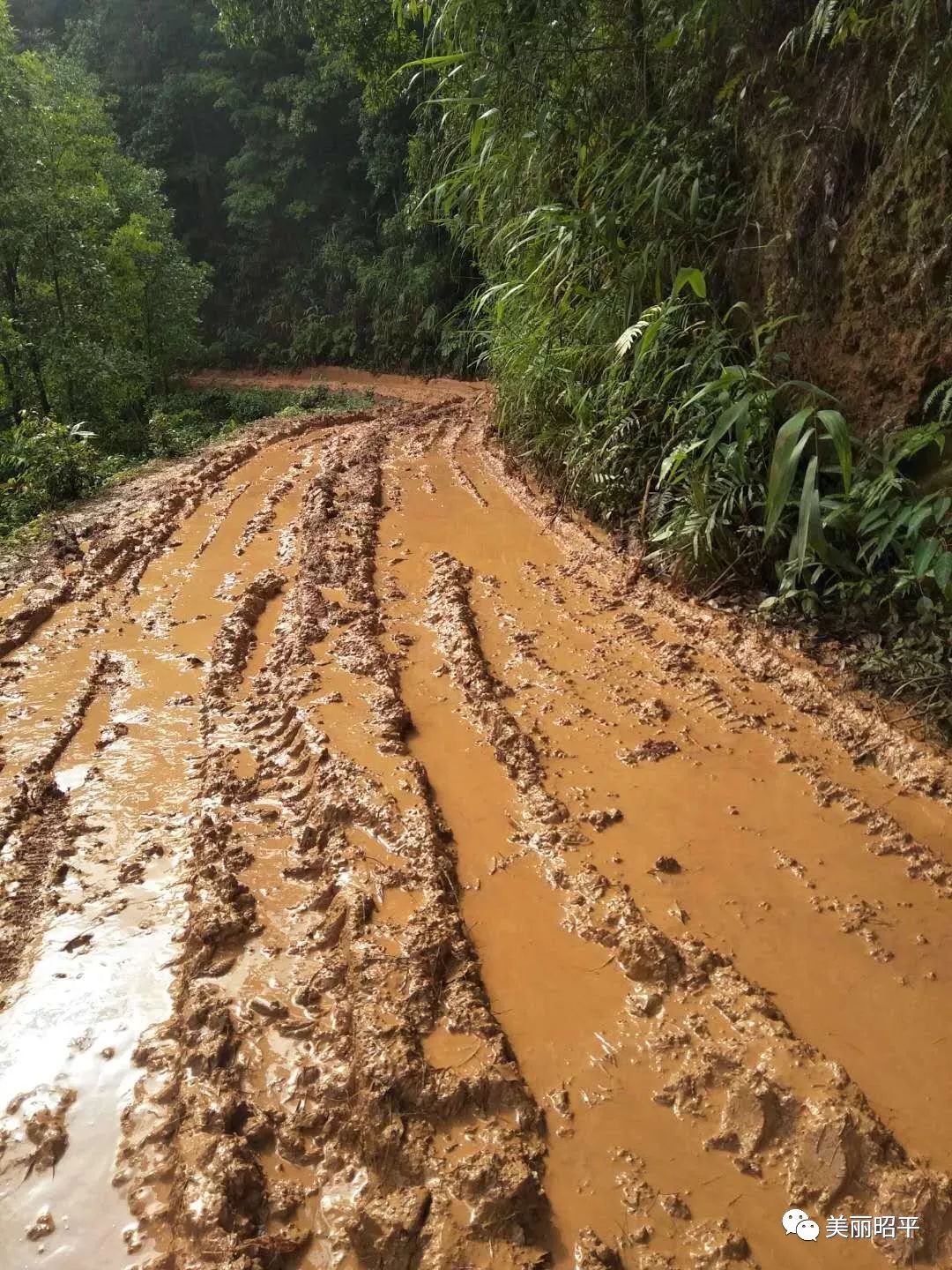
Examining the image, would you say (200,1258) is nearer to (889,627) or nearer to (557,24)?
(889,627)

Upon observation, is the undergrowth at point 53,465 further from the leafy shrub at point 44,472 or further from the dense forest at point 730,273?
the dense forest at point 730,273

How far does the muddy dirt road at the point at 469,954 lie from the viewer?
1476 mm

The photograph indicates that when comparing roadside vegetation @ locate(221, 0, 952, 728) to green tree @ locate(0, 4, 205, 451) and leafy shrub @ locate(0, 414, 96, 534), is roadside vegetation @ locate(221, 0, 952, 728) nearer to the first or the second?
leafy shrub @ locate(0, 414, 96, 534)

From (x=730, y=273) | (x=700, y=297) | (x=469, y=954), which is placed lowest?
(x=469, y=954)

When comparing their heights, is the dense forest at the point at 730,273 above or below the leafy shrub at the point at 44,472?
above

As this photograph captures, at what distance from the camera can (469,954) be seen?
201cm

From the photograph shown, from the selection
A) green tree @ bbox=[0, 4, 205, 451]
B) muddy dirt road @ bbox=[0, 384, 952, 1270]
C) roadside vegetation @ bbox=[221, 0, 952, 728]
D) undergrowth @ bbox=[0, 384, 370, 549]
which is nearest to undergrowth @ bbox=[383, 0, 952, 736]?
roadside vegetation @ bbox=[221, 0, 952, 728]

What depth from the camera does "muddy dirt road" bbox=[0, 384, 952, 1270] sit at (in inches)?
58.1

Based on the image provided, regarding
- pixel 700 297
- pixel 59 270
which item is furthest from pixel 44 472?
pixel 700 297

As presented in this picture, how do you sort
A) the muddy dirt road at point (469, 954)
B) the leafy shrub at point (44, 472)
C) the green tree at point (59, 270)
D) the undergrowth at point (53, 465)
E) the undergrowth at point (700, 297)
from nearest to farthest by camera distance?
the muddy dirt road at point (469, 954) → the undergrowth at point (700, 297) → the undergrowth at point (53, 465) → the leafy shrub at point (44, 472) → the green tree at point (59, 270)

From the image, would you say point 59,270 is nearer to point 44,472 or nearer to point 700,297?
→ point 44,472

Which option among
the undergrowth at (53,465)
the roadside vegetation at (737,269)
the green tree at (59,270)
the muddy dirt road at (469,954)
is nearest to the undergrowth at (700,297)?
the roadside vegetation at (737,269)

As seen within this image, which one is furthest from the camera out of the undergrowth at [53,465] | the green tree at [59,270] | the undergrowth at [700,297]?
the green tree at [59,270]

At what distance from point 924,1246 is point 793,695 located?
1.90 meters
